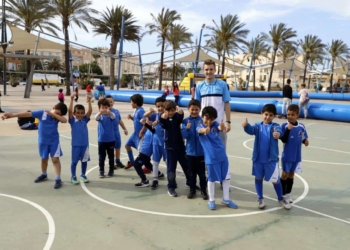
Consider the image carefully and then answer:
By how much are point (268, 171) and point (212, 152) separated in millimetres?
699

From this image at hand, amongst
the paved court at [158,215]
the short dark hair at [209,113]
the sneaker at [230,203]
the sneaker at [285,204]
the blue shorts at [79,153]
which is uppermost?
the short dark hair at [209,113]

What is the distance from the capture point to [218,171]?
13.1 ft

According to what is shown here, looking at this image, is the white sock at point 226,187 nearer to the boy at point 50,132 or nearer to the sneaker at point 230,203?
the sneaker at point 230,203

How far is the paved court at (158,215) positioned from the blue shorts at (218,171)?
0.38 meters

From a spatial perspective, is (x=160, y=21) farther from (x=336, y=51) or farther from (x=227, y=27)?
(x=336, y=51)

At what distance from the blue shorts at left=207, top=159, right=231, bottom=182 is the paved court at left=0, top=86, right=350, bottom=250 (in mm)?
382

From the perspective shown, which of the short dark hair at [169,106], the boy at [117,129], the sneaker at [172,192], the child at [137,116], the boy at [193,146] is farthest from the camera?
the boy at [117,129]

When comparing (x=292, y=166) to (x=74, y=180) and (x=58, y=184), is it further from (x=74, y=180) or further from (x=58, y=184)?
(x=58, y=184)

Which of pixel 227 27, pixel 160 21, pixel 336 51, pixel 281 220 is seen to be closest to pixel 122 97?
pixel 160 21

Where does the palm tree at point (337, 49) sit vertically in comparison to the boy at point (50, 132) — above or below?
above

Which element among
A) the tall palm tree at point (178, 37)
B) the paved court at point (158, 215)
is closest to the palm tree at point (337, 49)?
the tall palm tree at point (178, 37)

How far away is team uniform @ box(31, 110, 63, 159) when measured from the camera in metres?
4.65

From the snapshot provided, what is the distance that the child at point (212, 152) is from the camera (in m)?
3.94

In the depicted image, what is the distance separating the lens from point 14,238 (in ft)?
10.3
